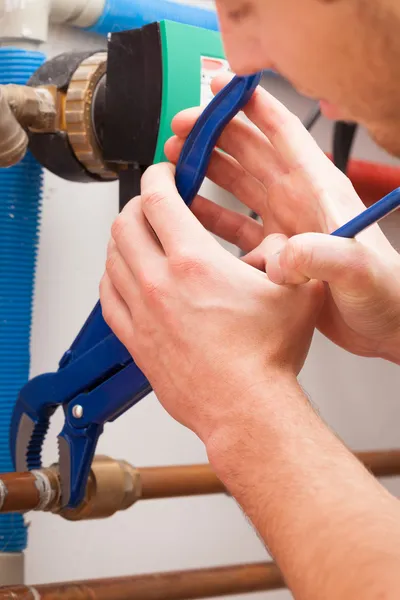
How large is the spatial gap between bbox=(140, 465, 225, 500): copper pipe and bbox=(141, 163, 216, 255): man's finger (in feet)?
0.97

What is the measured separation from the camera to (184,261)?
0.49m

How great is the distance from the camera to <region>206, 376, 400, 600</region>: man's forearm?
37 centimetres

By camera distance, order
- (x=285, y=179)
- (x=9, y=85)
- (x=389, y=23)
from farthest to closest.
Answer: (x=9, y=85), (x=285, y=179), (x=389, y=23)

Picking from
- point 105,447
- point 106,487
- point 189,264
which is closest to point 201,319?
point 189,264

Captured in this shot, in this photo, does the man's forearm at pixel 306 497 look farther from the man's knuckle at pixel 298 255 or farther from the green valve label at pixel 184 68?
the green valve label at pixel 184 68

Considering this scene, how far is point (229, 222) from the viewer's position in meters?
0.65

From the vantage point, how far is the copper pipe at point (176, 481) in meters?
0.72

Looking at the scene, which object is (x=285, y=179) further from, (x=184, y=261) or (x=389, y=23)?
(x=389, y=23)

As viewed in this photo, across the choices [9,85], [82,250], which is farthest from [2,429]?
[9,85]

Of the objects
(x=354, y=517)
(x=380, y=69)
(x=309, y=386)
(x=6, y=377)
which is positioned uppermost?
(x=380, y=69)

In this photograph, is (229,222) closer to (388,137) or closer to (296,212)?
(296,212)

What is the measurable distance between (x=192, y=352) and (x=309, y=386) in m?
0.59

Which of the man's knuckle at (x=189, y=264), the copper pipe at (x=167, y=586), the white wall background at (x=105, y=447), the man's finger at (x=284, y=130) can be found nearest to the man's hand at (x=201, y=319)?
the man's knuckle at (x=189, y=264)

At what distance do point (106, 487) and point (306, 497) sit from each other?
0.30 m
